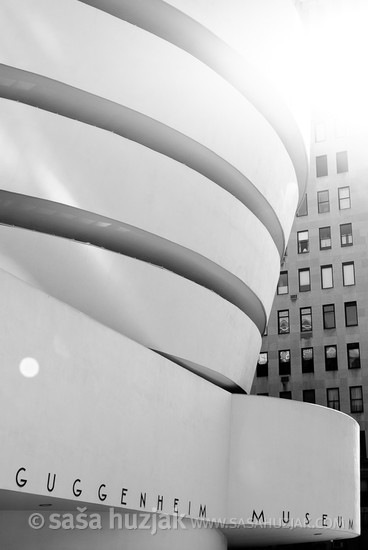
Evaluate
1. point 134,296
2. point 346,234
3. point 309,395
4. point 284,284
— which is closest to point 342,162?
point 346,234

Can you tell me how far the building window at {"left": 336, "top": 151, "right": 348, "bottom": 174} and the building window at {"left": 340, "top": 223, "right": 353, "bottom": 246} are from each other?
14.9 ft

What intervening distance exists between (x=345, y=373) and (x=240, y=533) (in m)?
27.8

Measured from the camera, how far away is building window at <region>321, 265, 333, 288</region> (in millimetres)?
46569

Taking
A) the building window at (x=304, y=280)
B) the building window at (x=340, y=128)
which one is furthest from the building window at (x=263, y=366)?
the building window at (x=340, y=128)

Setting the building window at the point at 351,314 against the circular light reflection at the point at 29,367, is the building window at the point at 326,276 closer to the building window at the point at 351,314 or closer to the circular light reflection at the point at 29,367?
the building window at the point at 351,314

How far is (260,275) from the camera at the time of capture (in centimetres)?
1900

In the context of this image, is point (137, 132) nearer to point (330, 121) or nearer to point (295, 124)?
point (295, 124)

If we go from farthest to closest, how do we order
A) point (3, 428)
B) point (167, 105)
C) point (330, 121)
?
1. point (330, 121)
2. point (167, 105)
3. point (3, 428)

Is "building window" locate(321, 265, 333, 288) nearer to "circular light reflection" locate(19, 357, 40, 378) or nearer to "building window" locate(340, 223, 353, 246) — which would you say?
"building window" locate(340, 223, 353, 246)

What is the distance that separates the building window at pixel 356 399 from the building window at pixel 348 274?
23.9 feet

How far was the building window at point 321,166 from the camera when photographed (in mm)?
49656

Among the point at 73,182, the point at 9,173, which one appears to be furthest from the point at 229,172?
the point at 9,173

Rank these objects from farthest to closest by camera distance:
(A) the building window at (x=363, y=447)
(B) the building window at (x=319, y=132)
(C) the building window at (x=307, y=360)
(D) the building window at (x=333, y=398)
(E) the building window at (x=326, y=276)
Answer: (B) the building window at (x=319, y=132)
(E) the building window at (x=326, y=276)
(C) the building window at (x=307, y=360)
(D) the building window at (x=333, y=398)
(A) the building window at (x=363, y=447)

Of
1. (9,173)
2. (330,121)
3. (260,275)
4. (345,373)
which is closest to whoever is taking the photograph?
(9,173)
